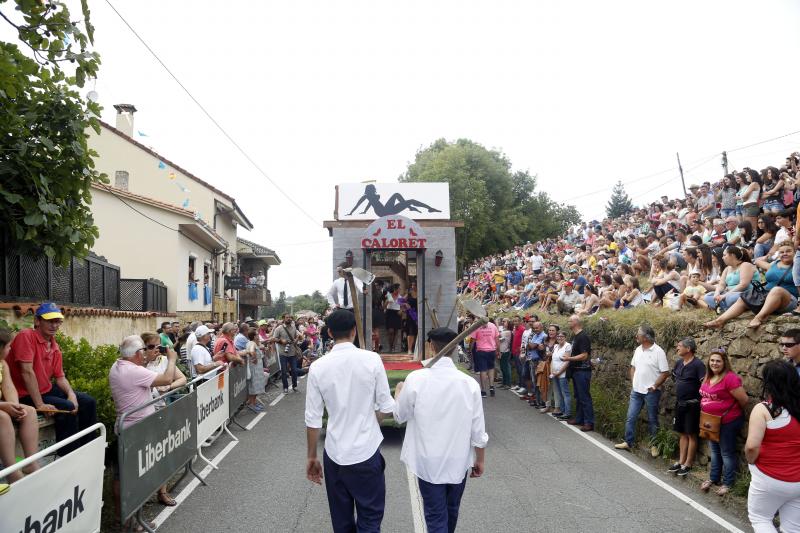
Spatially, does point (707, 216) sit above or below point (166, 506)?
above

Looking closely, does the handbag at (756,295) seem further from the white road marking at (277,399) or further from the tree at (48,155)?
the white road marking at (277,399)

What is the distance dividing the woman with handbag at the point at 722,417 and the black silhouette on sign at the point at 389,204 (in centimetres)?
667

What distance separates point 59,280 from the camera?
1272 centimetres

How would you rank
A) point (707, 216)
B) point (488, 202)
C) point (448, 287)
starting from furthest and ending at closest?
1. point (488, 202)
2. point (707, 216)
3. point (448, 287)

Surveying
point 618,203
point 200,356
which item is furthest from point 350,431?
point 618,203

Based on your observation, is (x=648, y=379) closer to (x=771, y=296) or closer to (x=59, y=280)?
(x=771, y=296)

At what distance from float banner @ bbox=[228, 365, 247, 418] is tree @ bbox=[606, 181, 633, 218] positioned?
62621 mm

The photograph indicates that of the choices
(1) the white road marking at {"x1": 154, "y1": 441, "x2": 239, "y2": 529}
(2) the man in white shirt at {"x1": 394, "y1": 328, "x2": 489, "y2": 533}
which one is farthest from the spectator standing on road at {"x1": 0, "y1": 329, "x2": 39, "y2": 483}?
(2) the man in white shirt at {"x1": 394, "y1": 328, "x2": 489, "y2": 533}

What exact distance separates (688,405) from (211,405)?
6727 millimetres

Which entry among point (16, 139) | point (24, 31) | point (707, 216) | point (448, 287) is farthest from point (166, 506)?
point (707, 216)

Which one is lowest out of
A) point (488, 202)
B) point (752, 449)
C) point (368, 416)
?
point (752, 449)

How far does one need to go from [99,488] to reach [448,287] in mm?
7618

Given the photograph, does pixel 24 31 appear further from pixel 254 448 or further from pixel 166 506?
pixel 254 448

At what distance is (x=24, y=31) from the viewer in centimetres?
636
